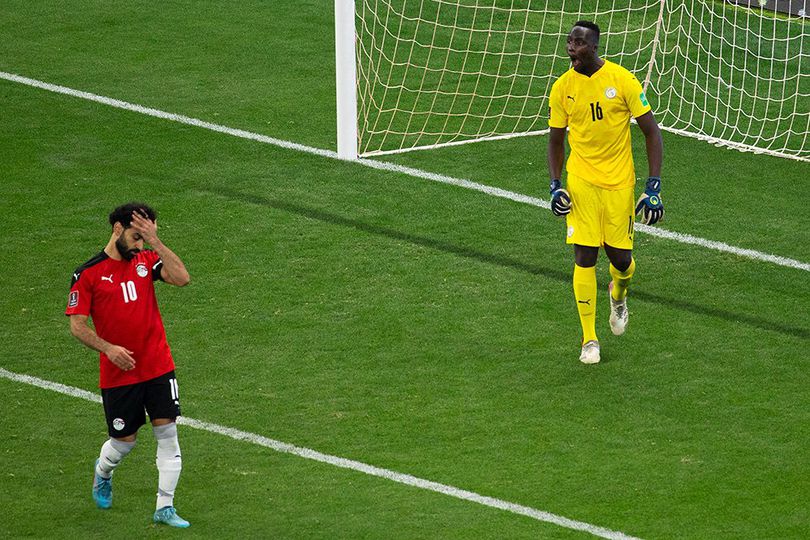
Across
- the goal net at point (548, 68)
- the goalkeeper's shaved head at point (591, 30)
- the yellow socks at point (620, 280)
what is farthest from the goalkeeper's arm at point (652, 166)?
the goal net at point (548, 68)

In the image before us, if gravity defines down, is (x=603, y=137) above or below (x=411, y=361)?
above

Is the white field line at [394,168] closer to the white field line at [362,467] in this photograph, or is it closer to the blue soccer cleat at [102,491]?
the white field line at [362,467]

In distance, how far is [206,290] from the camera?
1119cm

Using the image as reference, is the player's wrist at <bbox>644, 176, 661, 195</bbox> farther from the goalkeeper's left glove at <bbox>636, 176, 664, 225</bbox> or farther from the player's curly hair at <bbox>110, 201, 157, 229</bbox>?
the player's curly hair at <bbox>110, 201, 157, 229</bbox>

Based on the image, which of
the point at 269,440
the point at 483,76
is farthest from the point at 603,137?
the point at 483,76

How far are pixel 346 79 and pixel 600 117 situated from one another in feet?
16.1

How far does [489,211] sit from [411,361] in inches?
130

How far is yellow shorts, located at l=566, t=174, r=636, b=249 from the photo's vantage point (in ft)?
32.0

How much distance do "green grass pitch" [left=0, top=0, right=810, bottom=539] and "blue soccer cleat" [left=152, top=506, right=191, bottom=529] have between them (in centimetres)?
10

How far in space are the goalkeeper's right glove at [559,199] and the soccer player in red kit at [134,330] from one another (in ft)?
9.66

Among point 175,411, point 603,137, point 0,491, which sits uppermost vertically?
point 603,137

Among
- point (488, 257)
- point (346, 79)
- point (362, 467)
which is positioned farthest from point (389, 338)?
point (346, 79)

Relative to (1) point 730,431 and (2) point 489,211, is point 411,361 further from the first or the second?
(2) point 489,211

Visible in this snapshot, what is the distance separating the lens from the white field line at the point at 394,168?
1215 cm
